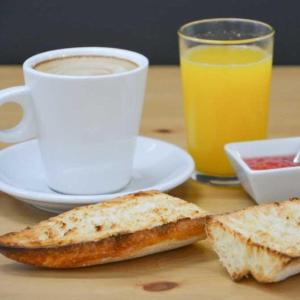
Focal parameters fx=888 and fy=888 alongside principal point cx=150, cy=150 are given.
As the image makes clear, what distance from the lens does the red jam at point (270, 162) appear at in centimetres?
127

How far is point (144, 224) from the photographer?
108cm

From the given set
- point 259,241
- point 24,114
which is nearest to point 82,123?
point 24,114

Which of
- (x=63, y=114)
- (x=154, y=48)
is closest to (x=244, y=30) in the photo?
(x=63, y=114)

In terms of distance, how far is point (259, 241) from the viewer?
3.36ft

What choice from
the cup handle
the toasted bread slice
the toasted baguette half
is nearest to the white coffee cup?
the cup handle

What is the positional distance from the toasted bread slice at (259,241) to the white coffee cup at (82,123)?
0.76ft

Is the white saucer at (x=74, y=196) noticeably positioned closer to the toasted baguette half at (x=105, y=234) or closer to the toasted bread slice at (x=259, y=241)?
the toasted baguette half at (x=105, y=234)

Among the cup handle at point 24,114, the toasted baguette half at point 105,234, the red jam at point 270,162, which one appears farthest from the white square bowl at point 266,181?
the cup handle at point 24,114

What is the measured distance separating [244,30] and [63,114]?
359 millimetres

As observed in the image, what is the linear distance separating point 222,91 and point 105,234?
370 mm

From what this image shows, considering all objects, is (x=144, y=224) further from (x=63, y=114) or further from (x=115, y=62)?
(x=115, y=62)

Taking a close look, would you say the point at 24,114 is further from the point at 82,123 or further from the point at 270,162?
the point at 270,162

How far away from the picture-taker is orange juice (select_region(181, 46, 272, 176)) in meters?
1.33

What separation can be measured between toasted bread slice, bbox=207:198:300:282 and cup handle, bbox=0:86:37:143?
0.33 m
